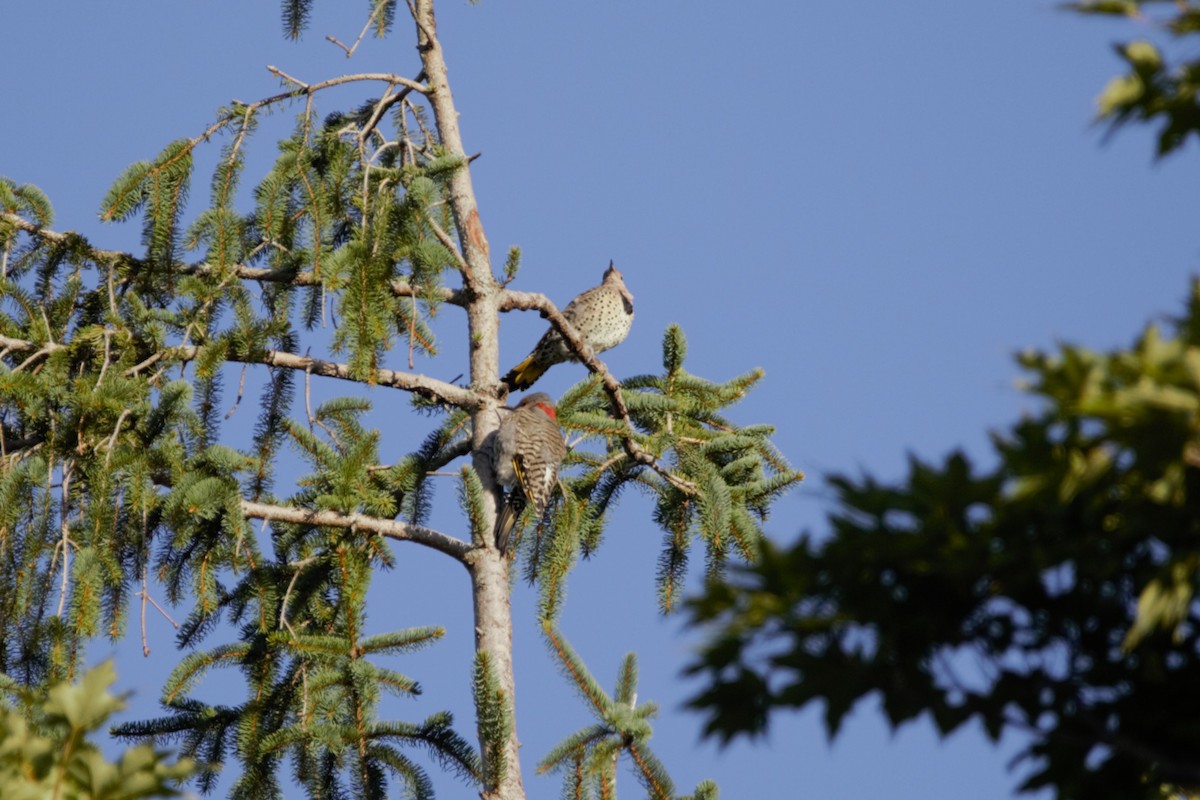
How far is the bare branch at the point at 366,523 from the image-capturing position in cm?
533

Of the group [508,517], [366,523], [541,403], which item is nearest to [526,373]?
[541,403]

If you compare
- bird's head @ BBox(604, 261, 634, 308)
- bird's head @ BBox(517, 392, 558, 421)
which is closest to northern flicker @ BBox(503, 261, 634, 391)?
bird's head @ BBox(604, 261, 634, 308)

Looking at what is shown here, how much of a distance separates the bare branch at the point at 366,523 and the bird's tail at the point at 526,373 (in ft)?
7.85

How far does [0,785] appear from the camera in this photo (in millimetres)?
2346

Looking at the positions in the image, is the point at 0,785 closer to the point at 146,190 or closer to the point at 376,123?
the point at 146,190

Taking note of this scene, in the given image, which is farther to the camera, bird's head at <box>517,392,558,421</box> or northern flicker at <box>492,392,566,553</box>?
bird's head at <box>517,392,558,421</box>

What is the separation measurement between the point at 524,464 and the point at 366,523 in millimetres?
732

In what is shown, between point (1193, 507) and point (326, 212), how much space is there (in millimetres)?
4293

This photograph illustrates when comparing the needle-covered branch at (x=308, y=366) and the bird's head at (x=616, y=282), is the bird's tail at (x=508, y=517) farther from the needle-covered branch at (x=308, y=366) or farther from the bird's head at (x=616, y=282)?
the bird's head at (x=616, y=282)

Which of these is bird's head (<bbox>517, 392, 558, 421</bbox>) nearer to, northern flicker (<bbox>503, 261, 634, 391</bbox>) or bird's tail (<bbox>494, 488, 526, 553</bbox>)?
bird's tail (<bbox>494, 488, 526, 553</bbox>)

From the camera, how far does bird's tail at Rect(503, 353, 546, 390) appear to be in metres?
7.94

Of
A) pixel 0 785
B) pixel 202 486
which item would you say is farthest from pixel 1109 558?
pixel 202 486

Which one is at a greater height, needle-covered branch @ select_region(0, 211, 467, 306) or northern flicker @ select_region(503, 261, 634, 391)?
northern flicker @ select_region(503, 261, 634, 391)

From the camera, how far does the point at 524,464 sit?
573 centimetres
